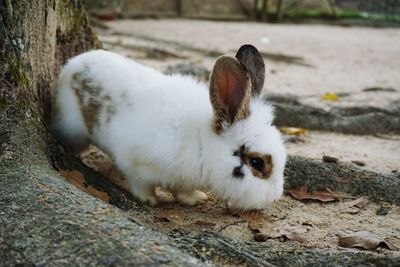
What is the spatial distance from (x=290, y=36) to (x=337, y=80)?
159 inches

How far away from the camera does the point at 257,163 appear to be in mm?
3016

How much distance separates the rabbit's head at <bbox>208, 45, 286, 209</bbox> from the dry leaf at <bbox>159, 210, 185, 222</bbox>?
236mm

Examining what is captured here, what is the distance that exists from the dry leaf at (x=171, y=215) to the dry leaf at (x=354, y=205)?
91cm

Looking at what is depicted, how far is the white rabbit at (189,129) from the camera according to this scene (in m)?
3.01

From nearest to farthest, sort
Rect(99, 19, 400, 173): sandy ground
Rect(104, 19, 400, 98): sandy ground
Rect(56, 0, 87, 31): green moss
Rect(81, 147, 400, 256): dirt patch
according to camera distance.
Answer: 1. Rect(81, 147, 400, 256): dirt patch
2. Rect(56, 0, 87, 31): green moss
3. Rect(99, 19, 400, 173): sandy ground
4. Rect(104, 19, 400, 98): sandy ground

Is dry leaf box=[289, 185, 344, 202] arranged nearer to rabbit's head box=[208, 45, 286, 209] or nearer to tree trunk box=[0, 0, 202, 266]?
rabbit's head box=[208, 45, 286, 209]

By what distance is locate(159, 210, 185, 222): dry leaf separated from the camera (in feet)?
10.1

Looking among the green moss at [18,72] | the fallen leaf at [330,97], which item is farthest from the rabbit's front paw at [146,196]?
the fallen leaf at [330,97]

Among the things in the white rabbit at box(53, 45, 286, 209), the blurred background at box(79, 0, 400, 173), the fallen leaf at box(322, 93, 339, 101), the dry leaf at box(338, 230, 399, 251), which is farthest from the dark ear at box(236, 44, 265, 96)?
the fallen leaf at box(322, 93, 339, 101)

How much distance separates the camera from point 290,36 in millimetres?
10805

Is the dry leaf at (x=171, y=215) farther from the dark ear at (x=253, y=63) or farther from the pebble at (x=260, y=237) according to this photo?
the dark ear at (x=253, y=63)

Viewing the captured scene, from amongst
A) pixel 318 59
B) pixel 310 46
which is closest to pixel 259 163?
pixel 318 59

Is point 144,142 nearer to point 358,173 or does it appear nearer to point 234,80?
point 234,80

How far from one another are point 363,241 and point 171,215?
0.98 metres
